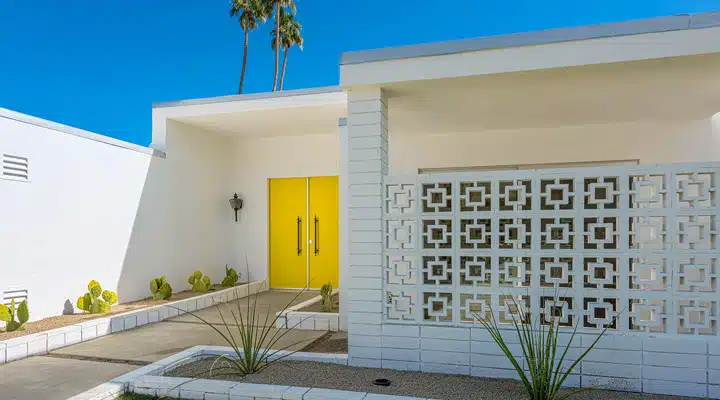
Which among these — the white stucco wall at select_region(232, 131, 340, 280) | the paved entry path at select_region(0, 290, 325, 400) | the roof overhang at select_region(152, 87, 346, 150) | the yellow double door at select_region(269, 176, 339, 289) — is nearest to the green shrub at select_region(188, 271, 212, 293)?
the white stucco wall at select_region(232, 131, 340, 280)

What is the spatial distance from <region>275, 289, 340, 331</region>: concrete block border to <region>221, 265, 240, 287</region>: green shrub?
8.95 ft

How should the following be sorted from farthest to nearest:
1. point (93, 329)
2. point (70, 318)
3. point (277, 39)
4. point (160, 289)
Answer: point (277, 39) < point (160, 289) < point (70, 318) < point (93, 329)

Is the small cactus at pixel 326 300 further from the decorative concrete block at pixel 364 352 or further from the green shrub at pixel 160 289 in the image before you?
the green shrub at pixel 160 289

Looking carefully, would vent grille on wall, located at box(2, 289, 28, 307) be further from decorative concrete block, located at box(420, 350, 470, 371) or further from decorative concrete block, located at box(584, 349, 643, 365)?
decorative concrete block, located at box(584, 349, 643, 365)

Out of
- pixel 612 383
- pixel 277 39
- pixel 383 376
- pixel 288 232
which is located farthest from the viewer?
→ pixel 277 39

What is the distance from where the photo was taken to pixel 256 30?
19.4 metres

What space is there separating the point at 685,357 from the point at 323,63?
21.8m

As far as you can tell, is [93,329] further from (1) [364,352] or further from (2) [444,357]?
(2) [444,357]

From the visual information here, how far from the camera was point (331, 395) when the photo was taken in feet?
11.1

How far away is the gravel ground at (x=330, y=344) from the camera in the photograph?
4.94 meters

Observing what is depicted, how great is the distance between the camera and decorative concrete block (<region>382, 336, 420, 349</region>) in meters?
4.09

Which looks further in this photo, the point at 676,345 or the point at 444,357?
the point at 444,357

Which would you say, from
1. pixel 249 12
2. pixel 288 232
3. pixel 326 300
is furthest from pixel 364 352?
pixel 249 12

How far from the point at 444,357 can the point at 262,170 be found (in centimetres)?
606
